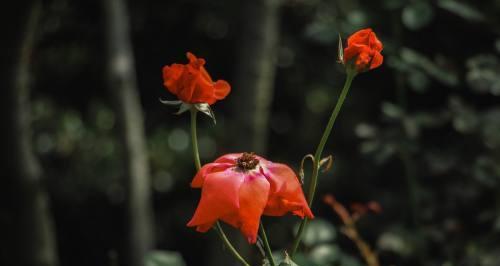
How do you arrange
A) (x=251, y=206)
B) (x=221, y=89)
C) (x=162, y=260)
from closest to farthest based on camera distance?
(x=251, y=206) → (x=221, y=89) → (x=162, y=260)

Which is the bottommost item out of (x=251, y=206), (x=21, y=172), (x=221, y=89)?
(x=21, y=172)

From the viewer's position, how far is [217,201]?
935 mm

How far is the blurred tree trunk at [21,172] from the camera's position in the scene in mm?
2131

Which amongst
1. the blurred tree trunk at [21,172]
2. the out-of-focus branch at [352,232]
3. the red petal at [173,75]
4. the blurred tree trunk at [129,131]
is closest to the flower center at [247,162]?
the red petal at [173,75]

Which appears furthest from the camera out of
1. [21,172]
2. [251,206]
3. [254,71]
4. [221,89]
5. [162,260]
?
[254,71]

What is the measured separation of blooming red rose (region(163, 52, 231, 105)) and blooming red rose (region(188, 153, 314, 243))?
0.31ft

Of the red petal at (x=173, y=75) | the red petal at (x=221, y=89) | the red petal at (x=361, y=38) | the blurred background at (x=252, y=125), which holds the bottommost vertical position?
the blurred background at (x=252, y=125)

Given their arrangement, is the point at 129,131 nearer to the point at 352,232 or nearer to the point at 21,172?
the point at 21,172

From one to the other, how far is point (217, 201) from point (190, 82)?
0.16 meters

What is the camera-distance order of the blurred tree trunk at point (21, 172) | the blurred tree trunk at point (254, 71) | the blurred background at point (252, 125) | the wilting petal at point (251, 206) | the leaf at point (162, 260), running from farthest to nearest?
1. the blurred tree trunk at point (254, 71)
2. the blurred tree trunk at point (21, 172)
3. the blurred background at point (252, 125)
4. the leaf at point (162, 260)
5. the wilting petal at point (251, 206)

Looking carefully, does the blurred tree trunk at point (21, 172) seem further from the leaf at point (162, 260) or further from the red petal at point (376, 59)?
the red petal at point (376, 59)

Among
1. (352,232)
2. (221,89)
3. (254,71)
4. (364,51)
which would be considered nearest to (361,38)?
(364,51)

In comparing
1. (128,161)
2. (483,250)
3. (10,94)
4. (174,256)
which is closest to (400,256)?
(483,250)

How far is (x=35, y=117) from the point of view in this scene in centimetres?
407
